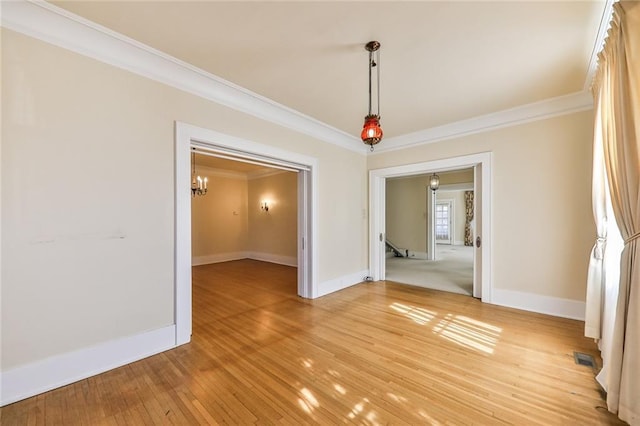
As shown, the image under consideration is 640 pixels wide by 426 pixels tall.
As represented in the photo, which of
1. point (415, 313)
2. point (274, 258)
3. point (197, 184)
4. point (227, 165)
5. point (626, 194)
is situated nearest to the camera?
point (626, 194)

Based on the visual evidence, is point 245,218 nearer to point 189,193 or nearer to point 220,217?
point 220,217

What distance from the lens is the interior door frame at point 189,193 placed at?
2.51m

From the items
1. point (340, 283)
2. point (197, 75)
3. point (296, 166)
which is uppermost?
point (197, 75)

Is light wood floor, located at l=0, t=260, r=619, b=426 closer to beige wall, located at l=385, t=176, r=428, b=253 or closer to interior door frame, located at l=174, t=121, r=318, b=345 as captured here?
interior door frame, located at l=174, t=121, r=318, b=345

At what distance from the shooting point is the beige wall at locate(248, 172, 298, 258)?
7.04 m

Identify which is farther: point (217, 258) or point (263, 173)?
point (263, 173)

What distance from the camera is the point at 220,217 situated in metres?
Answer: 7.60

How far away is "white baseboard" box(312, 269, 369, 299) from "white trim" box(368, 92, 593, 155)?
8.07 ft

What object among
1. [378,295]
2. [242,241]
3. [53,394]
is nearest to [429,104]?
[378,295]

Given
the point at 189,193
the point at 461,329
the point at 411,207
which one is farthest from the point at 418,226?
the point at 189,193

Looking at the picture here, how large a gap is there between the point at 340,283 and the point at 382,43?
356cm

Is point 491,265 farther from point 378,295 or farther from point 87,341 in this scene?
point 87,341

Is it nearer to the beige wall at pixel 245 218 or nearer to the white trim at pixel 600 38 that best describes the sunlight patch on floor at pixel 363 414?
the white trim at pixel 600 38

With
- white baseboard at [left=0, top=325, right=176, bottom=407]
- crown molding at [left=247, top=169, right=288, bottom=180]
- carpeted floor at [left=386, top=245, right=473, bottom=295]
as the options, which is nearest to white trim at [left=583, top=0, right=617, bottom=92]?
carpeted floor at [left=386, top=245, right=473, bottom=295]
